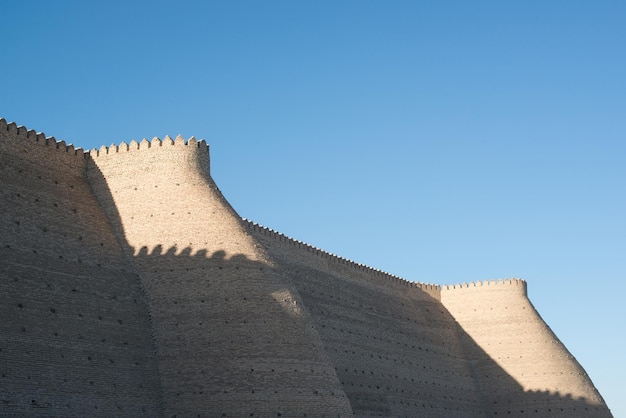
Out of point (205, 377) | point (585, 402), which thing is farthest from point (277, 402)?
point (585, 402)

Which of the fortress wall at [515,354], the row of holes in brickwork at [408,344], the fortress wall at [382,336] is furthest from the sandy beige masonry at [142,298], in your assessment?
the fortress wall at [515,354]

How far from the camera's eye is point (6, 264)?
20828mm

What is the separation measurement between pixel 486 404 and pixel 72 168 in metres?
23.1

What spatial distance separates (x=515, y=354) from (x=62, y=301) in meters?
25.2

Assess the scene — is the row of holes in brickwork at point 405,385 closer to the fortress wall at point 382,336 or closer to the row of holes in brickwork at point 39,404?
the fortress wall at point 382,336

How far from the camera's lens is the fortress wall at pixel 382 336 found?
31.7 metres

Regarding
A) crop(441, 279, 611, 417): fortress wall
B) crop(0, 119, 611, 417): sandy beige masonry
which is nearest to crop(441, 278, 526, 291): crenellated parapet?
crop(441, 279, 611, 417): fortress wall

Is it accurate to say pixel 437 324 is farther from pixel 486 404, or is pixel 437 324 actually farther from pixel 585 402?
pixel 585 402

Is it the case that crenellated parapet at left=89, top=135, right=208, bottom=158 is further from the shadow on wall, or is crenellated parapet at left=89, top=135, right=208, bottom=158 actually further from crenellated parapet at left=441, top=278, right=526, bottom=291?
crenellated parapet at left=441, top=278, right=526, bottom=291

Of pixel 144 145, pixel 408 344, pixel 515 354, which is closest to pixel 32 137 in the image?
pixel 144 145

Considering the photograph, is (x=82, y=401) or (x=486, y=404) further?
(x=486, y=404)

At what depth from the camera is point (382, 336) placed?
35625mm

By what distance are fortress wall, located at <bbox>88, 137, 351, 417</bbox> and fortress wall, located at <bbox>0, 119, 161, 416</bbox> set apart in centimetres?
59

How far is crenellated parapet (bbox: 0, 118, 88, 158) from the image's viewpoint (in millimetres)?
23453
